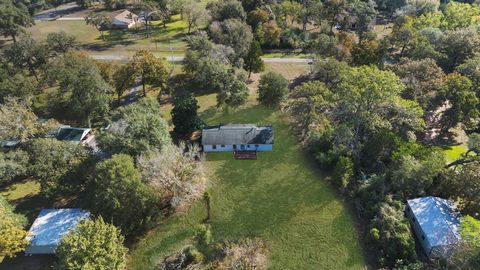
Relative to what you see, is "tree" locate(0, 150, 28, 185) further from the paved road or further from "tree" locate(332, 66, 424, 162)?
the paved road

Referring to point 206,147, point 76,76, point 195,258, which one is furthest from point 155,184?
point 76,76

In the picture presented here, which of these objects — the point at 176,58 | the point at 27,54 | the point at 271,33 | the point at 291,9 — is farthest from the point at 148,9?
the point at 291,9

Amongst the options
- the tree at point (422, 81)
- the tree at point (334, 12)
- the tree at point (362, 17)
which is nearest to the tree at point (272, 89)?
the tree at point (422, 81)

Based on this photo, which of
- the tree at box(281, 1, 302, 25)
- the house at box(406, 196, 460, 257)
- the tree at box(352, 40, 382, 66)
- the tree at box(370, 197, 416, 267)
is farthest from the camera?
the tree at box(281, 1, 302, 25)

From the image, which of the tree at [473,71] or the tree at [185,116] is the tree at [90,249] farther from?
the tree at [473,71]

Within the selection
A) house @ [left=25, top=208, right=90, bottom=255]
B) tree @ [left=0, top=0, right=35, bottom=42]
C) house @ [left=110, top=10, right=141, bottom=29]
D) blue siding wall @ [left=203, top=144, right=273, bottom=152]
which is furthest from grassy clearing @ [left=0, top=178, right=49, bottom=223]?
house @ [left=110, top=10, right=141, bottom=29]

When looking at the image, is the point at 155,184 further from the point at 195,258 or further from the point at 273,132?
the point at 273,132

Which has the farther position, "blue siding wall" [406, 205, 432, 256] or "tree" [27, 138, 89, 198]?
"tree" [27, 138, 89, 198]
